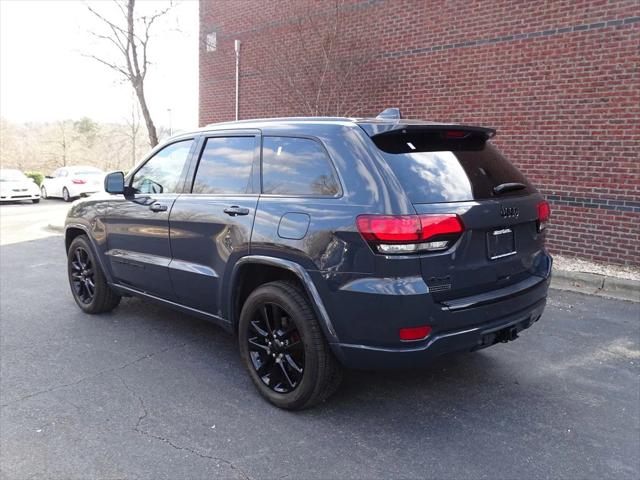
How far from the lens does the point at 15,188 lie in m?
18.5

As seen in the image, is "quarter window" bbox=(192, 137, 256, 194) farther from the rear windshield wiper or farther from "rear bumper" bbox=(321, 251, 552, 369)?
the rear windshield wiper

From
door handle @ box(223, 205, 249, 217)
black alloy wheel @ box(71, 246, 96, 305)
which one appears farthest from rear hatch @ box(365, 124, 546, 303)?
black alloy wheel @ box(71, 246, 96, 305)

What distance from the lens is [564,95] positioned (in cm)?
730

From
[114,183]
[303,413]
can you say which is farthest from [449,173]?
[114,183]

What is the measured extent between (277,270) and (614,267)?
5.56 m

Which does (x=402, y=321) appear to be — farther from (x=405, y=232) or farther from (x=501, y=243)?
(x=501, y=243)

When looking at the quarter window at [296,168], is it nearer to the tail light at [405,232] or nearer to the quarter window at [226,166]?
the quarter window at [226,166]

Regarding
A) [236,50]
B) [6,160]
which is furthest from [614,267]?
[6,160]

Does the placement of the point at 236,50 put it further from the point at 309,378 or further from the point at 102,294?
the point at 309,378

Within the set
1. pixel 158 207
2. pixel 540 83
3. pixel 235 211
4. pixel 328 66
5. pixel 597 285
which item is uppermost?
pixel 328 66

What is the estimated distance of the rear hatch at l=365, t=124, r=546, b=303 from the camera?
8.91 ft

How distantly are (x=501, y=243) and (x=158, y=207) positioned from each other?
8.64 feet

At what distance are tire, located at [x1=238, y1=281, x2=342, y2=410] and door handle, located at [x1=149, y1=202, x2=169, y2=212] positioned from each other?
1200 millimetres

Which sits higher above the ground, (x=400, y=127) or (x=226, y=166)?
(x=400, y=127)
